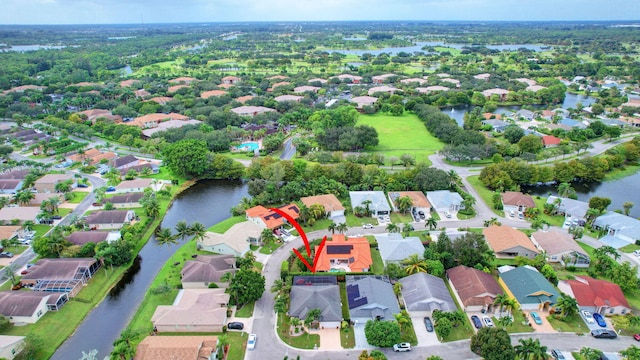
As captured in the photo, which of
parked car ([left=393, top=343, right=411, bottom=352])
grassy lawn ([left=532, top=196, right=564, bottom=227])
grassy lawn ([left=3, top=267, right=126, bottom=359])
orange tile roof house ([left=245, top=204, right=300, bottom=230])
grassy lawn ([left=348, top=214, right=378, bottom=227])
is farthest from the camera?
grassy lawn ([left=532, top=196, right=564, bottom=227])

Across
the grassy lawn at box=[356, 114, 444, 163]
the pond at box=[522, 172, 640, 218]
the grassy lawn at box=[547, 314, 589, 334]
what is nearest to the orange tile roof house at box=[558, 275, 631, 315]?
the grassy lawn at box=[547, 314, 589, 334]

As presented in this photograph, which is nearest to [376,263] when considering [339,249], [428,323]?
[339,249]

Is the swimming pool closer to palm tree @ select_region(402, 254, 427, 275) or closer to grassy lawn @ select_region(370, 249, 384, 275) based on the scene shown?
grassy lawn @ select_region(370, 249, 384, 275)

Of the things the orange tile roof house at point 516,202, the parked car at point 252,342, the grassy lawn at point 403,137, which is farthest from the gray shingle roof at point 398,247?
the grassy lawn at point 403,137

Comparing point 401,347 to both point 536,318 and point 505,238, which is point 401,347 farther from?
point 505,238

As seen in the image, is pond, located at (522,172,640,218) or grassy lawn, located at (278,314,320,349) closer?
grassy lawn, located at (278,314,320,349)

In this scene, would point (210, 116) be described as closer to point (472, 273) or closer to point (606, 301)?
point (472, 273)

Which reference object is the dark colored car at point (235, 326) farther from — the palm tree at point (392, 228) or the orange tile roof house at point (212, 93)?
the orange tile roof house at point (212, 93)
